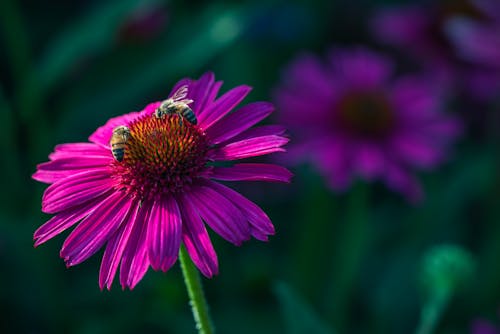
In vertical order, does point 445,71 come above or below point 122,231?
above

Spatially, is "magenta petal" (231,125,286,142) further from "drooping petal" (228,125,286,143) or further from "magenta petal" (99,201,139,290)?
"magenta petal" (99,201,139,290)

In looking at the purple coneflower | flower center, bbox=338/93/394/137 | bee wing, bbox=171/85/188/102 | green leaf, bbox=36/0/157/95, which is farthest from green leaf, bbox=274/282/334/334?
green leaf, bbox=36/0/157/95

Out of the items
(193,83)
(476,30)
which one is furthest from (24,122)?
(476,30)

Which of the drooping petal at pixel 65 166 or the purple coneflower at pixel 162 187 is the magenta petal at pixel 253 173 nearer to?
the purple coneflower at pixel 162 187

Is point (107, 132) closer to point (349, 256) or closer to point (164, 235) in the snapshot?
point (164, 235)

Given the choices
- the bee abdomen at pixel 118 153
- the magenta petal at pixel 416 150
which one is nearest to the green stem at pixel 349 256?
the magenta petal at pixel 416 150

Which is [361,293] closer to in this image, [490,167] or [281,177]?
[490,167]
